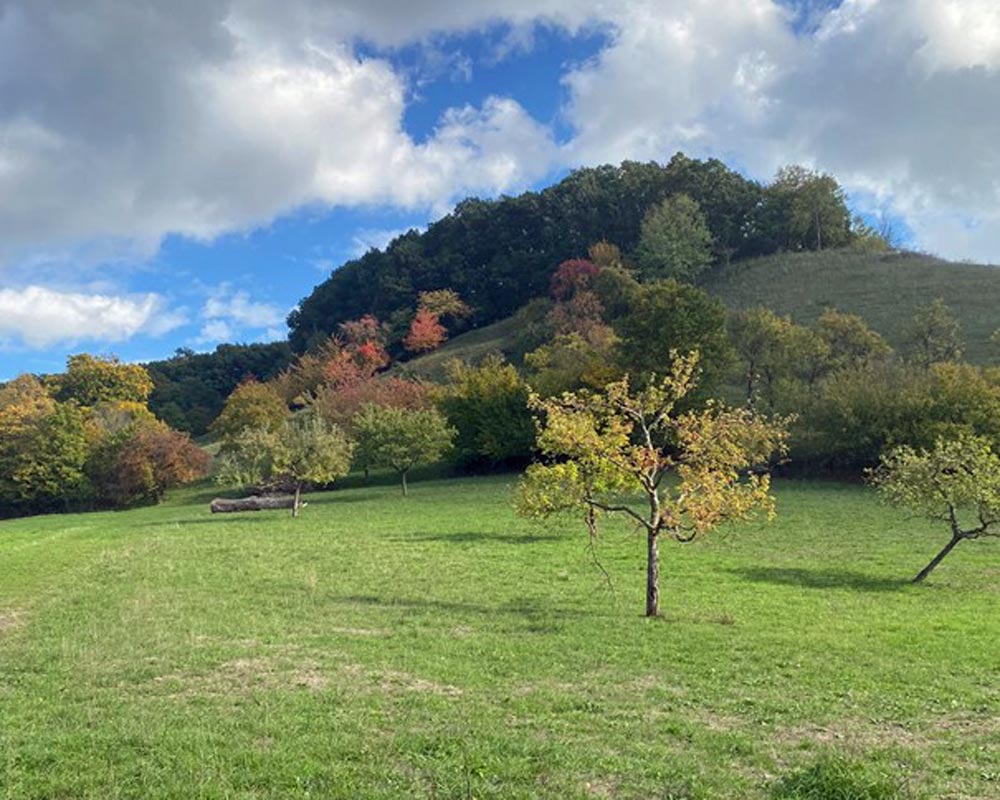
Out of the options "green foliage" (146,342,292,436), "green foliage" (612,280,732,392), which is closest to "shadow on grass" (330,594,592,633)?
"green foliage" (612,280,732,392)

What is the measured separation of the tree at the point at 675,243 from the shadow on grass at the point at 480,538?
221 feet

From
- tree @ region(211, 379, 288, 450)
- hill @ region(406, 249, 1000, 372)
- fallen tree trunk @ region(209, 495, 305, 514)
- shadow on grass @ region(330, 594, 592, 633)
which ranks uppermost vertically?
hill @ region(406, 249, 1000, 372)

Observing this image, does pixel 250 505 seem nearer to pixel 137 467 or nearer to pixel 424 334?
pixel 137 467

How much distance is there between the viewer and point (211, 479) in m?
80.2

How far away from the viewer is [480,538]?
33.3 metres

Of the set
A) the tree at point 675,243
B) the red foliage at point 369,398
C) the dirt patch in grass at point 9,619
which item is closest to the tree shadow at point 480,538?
the dirt patch in grass at point 9,619

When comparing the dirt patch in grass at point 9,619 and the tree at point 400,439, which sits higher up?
the tree at point 400,439

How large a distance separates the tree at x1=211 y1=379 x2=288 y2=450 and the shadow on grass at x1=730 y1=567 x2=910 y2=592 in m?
59.1

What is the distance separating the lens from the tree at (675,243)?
96625 mm

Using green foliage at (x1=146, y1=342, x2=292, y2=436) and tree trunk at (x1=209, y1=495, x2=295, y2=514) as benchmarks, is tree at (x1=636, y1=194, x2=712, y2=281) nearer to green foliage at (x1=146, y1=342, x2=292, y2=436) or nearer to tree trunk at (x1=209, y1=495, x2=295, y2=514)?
tree trunk at (x1=209, y1=495, x2=295, y2=514)

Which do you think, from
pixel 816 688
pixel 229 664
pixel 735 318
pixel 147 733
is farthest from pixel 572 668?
pixel 735 318

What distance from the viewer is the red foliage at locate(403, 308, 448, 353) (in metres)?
117

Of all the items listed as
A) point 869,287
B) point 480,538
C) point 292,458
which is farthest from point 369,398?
point 869,287

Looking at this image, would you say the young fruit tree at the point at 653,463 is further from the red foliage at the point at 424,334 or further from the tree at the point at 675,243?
the red foliage at the point at 424,334
